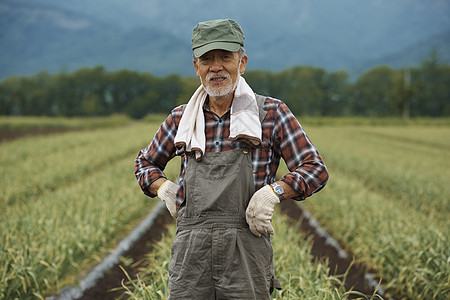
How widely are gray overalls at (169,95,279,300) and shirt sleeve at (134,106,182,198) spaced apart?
0.79 feet

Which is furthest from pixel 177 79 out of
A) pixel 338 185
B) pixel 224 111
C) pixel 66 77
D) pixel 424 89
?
pixel 224 111

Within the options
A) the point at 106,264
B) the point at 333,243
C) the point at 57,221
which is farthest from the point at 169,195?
the point at 333,243

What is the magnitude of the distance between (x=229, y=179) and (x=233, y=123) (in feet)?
0.78

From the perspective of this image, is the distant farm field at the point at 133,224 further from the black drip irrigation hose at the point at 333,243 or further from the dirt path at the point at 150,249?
the dirt path at the point at 150,249

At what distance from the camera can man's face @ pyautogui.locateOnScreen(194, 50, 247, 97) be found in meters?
1.71

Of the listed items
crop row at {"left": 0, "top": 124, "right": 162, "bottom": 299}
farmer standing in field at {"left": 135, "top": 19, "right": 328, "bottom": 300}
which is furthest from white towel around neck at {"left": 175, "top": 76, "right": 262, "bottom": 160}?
crop row at {"left": 0, "top": 124, "right": 162, "bottom": 299}

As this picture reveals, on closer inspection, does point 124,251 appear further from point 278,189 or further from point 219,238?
point 278,189

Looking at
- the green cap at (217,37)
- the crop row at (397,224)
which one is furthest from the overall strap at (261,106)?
the crop row at (397,224)

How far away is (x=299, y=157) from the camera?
1713 mm

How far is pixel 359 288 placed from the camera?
153 inches

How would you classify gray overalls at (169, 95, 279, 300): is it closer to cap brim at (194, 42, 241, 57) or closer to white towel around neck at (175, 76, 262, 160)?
white towel around neck at (175, 76, 262, 160)

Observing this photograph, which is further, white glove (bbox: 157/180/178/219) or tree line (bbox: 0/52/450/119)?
tree line (bbox: 0/52/450/119)

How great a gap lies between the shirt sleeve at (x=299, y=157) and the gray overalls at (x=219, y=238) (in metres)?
0.18

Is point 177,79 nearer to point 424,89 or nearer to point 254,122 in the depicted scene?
point 424,89
